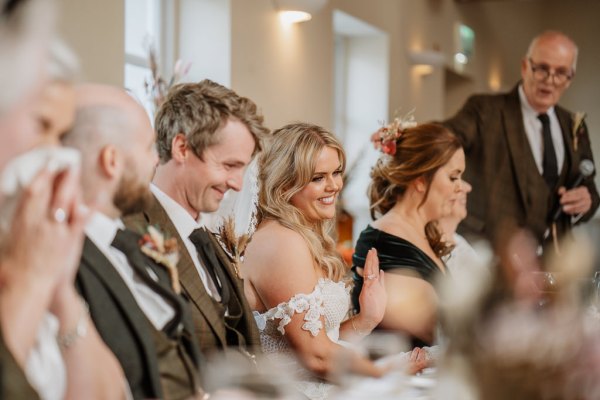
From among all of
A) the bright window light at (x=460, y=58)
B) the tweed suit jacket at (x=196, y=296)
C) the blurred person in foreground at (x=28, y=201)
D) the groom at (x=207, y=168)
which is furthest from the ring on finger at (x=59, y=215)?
the bright window light at (x=460, y=58)

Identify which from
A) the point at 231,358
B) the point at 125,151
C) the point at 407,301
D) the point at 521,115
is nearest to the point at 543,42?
the point at 521,115

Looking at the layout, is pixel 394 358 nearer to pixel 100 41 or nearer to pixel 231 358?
pixel 231 358

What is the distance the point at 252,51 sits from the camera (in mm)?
5242

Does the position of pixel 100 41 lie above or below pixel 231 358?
above

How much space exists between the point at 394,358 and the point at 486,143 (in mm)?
3476

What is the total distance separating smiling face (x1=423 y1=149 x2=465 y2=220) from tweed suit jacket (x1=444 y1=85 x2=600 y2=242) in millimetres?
1032

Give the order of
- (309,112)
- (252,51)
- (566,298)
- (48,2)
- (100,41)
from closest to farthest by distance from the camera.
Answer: (48,2), (566,298), (100,41), (252,51), (309,112)

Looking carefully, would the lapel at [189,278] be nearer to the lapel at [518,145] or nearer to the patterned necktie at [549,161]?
the lapel at [518,145]

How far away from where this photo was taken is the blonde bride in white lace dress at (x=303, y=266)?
2732 millimetres

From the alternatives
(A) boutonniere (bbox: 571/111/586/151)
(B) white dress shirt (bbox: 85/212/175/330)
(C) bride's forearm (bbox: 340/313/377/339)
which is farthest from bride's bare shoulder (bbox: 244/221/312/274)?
(A) boutonniere (bbox: 571/111/586/151)

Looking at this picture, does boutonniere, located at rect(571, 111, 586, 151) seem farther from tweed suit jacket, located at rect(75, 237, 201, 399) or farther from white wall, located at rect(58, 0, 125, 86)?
tweed suit jacket, located at rect(75, 237, 201, 399)

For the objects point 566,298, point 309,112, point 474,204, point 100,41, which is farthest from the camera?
point 309,112

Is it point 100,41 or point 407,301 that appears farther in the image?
point 100,41

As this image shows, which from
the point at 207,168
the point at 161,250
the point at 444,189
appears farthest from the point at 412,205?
the point at 161,250
